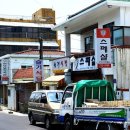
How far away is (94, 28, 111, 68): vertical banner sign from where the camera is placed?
2152cm

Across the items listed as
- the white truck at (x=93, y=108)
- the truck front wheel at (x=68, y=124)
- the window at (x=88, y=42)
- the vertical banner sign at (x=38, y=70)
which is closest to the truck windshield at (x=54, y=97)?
the white truck at (x=93, y=108)

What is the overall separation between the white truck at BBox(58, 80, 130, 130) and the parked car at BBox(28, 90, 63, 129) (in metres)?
2.39

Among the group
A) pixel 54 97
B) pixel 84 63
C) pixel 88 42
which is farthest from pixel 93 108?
pixel 88 42

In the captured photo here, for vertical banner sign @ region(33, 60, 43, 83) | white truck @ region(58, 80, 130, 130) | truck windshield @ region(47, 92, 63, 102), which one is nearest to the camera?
white truck @ region(58, 80, 130, 130)

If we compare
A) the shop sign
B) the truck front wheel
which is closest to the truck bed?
the truck front wheel

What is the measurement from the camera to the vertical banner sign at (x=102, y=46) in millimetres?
21516

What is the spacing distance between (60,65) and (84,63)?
505cm

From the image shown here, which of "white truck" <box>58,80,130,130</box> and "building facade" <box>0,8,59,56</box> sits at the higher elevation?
"building facade" <box>0,8,59,56</box>

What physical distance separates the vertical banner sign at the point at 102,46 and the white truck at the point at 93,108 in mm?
3959

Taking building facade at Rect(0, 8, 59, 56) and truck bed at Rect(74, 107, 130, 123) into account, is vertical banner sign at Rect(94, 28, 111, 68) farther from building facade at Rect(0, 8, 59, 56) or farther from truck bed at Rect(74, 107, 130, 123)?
building facade at Rect(0, 8, 59, 56)

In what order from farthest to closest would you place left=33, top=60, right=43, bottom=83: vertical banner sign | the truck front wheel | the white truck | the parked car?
left=33, top=60, right=43, bottom=83: vertical banner sign, the parked car, the truck front wheel, the white truck

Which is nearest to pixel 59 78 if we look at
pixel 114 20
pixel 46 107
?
pixel 114 20

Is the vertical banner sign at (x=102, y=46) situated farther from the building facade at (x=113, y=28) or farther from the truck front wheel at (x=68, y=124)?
the truck front wheel at (x=68, y=124)

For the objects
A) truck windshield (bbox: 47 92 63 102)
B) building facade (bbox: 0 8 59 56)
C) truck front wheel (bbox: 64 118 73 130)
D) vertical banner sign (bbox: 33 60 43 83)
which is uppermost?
building facade (bbox: 0 8 59 56)
